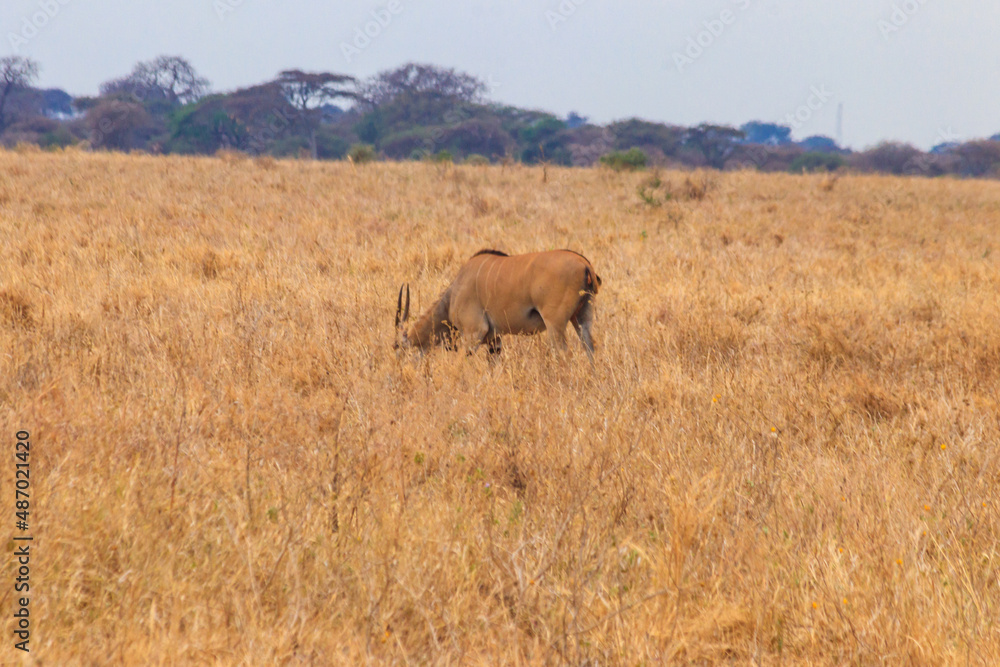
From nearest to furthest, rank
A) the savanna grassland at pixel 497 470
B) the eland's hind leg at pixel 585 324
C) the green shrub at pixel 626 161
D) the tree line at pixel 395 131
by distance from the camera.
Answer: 1. the savanna grassland at pixel 497 470
2. the eland's hind leg at pixel 585 324
3. the green shrub at pixel 626 161
4. the tree line at pixel 395 131

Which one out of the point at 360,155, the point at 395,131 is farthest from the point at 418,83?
the point at 360,155

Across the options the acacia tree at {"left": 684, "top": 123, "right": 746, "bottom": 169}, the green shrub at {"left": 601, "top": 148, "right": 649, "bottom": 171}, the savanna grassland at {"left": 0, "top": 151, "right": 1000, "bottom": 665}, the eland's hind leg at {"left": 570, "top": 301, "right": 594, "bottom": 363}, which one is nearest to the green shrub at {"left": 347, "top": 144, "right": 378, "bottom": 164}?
the green shrub at {"left": 601, "top": 148, "right": 649, "bottom": 171}

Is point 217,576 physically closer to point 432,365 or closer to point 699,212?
point 432,365

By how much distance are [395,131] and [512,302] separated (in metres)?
53.3

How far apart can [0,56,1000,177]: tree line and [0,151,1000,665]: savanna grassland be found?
1535 inches

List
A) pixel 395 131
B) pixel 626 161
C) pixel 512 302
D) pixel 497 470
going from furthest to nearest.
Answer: pixel 395 131 < pixel 626 161 < pixel 512 302 < pixel 497 470

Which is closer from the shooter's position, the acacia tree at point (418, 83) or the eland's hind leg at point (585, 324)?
the eland's hind leg at point (585, 324)

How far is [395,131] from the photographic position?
56.3 metres

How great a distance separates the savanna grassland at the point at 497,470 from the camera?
253 centimetres

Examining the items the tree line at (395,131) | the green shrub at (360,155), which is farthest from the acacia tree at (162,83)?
the green shrub at (360,155)

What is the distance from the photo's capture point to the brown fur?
227 inches

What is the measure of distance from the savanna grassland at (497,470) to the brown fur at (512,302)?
245 mm

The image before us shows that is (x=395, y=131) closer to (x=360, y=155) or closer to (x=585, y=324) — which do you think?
(x=360, y=155)

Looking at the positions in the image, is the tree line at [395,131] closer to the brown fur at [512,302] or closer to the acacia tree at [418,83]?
the acacia tree at [418,83]
